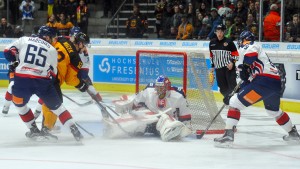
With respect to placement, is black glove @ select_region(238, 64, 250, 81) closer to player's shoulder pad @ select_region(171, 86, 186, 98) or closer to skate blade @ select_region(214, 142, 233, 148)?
skate blade @ select_region(214, 142, 233, 148)

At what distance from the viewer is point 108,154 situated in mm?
7062

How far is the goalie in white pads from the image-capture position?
26.6 ft

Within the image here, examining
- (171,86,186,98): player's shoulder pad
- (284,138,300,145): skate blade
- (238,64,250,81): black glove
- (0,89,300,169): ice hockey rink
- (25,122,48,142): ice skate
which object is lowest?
(284,138,300,145): skate blade

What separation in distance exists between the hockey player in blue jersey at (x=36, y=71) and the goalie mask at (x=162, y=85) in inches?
43.5

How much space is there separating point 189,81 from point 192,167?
2.52 m

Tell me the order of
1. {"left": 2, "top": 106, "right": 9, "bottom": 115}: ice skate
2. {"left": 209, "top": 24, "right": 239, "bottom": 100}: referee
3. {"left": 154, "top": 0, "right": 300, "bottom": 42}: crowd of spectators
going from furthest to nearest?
{"left": 154, "top": 0, "right": 300, "bottom": 42}: crowd of spectators < {"left": 2, "top": 106, "right": 9, "bottom": 115}: ice skate < {"left": 209, "top": 24, "right": 239, "bottom": 100}: referee

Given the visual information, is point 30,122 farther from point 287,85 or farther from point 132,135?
point 287,85

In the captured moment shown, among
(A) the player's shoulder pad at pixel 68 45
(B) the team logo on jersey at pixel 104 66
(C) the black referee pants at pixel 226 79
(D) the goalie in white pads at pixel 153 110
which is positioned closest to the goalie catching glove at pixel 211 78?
(C) the black referee pants at pixel 226 79

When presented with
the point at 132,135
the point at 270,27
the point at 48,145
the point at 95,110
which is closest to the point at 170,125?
the point at 132,135

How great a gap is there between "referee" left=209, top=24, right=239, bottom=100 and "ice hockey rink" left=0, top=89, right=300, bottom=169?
0.77m

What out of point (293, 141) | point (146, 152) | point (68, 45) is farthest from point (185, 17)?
point (146, 152)

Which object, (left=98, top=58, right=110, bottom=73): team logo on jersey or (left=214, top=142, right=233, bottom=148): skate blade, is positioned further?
(left=98, top=58, right=110, bottom=73): team logo on jersey

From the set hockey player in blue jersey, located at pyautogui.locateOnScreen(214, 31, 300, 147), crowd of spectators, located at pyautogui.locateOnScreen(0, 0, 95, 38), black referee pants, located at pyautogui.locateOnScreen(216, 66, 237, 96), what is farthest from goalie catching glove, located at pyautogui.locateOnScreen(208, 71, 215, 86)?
crowd of spectators, located at pyautogui.locateOnScreen(0, 0, 95, 38)

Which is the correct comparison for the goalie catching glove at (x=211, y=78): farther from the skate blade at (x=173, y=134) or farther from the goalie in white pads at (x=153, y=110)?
the skate blade at (x=173, y=134)
